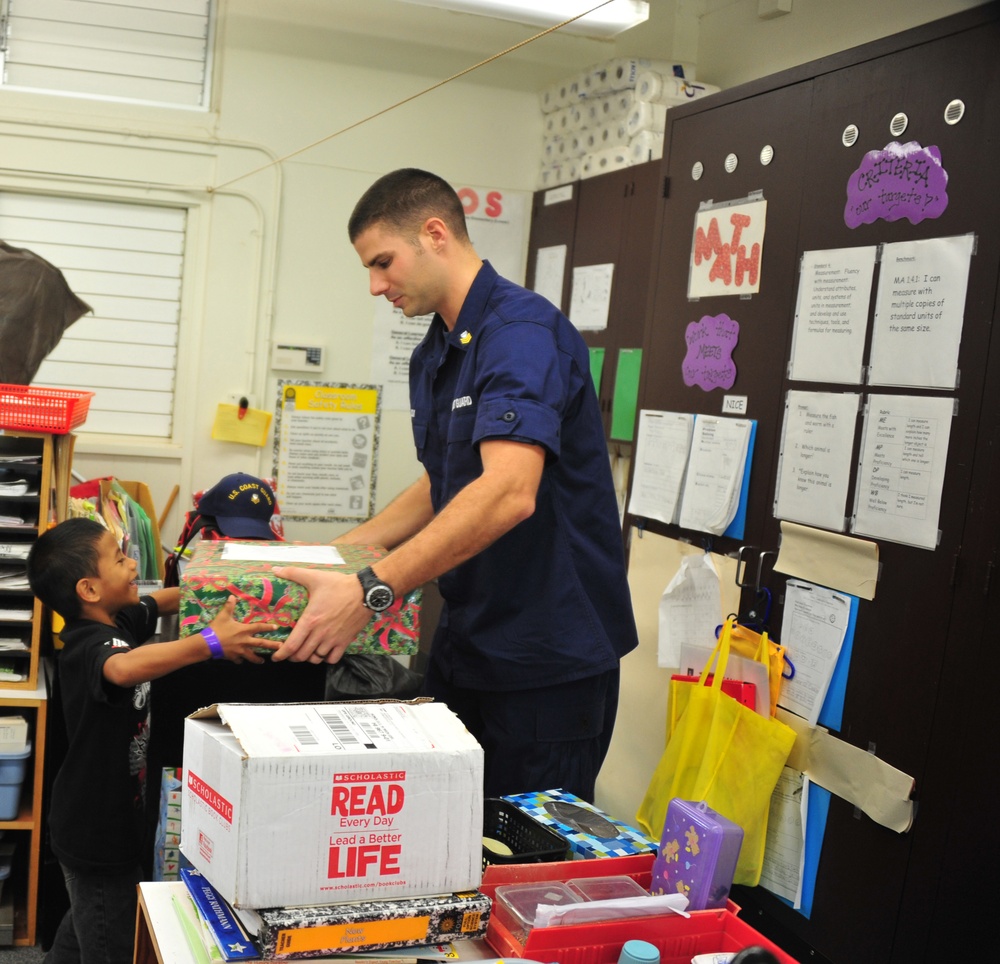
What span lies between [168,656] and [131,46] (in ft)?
10.4

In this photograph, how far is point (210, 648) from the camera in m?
1.63

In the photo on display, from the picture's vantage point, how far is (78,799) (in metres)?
2.02

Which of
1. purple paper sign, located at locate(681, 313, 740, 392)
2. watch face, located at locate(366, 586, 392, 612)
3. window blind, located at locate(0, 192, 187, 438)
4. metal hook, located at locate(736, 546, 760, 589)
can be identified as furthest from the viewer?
window blind, located at locate(0, 192, 187, 438)

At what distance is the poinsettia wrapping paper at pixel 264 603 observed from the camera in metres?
1.60

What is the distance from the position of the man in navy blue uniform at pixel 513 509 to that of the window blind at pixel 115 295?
8.31 feet

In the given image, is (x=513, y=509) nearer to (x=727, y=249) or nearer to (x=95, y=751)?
(x=95, y=751)

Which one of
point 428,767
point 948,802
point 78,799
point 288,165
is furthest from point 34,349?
point 948,802

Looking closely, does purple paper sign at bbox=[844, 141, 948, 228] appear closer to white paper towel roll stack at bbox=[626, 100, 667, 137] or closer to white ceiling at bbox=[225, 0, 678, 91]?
white paper towel roll stack at bbox=[626, 100, 667, 137]

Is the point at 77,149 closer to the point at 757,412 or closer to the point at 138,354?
the point at 138,354

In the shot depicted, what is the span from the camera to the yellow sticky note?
4258mm

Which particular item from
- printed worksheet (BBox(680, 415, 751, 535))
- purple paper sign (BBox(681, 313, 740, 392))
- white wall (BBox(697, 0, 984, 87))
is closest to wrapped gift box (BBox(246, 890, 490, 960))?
printed worksheet (BBox(680, 415, 751, 535))

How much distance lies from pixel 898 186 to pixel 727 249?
0.62 meters

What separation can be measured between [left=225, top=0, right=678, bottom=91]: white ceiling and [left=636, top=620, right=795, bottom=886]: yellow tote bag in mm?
2791

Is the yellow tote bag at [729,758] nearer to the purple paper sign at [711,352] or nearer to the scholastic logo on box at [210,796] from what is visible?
the purple paper sign at [711,352]
